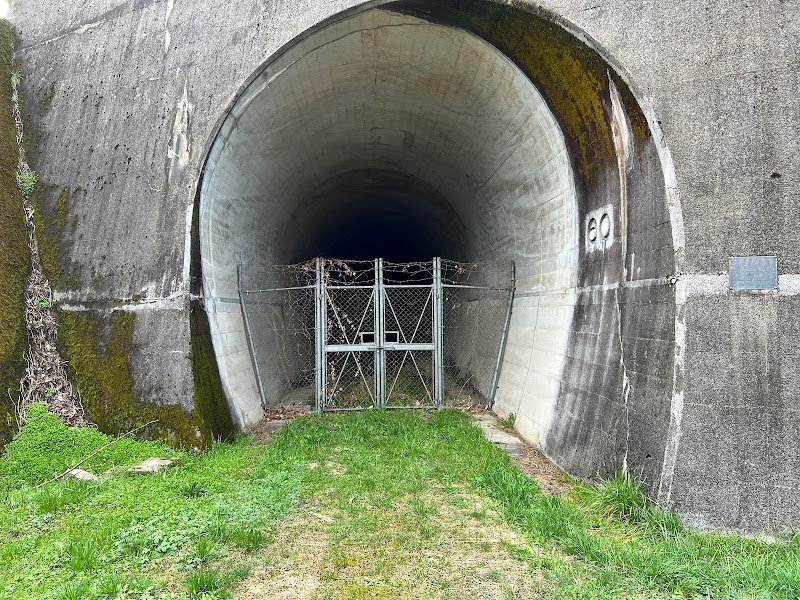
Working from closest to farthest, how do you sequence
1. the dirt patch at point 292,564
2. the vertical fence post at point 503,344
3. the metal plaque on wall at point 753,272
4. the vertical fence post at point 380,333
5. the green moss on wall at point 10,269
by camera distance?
the dirt patch at point 292,564, the metal plaque on wall at point 753,272, the green moss on wall at point 10,269, the vertical fence post at point 380,333, the vertical fence post at point 503,344

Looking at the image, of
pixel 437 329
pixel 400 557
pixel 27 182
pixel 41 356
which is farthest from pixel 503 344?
pixel 27 182

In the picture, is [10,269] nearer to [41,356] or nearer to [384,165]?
[41,356]

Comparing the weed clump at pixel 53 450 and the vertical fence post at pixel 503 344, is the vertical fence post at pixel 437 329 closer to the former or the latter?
the vertical fence post at pixel 503 344

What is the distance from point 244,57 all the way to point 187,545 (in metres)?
5.83

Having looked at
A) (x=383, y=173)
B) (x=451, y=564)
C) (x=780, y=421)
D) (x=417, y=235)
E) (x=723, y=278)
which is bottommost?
Answer: (x=451, y=564)

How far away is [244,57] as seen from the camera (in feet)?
21.2

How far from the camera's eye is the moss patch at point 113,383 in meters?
5.86

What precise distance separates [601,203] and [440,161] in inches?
174

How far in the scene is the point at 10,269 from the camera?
6.16 m

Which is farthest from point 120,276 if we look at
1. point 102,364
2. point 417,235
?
point 417,235

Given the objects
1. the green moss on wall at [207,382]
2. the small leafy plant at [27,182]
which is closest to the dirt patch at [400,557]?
the green moss on wall at [207,382]

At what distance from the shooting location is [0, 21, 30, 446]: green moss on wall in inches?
225

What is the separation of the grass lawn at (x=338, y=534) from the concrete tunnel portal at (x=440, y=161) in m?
1.33

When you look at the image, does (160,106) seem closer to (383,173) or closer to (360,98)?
(360,98)
